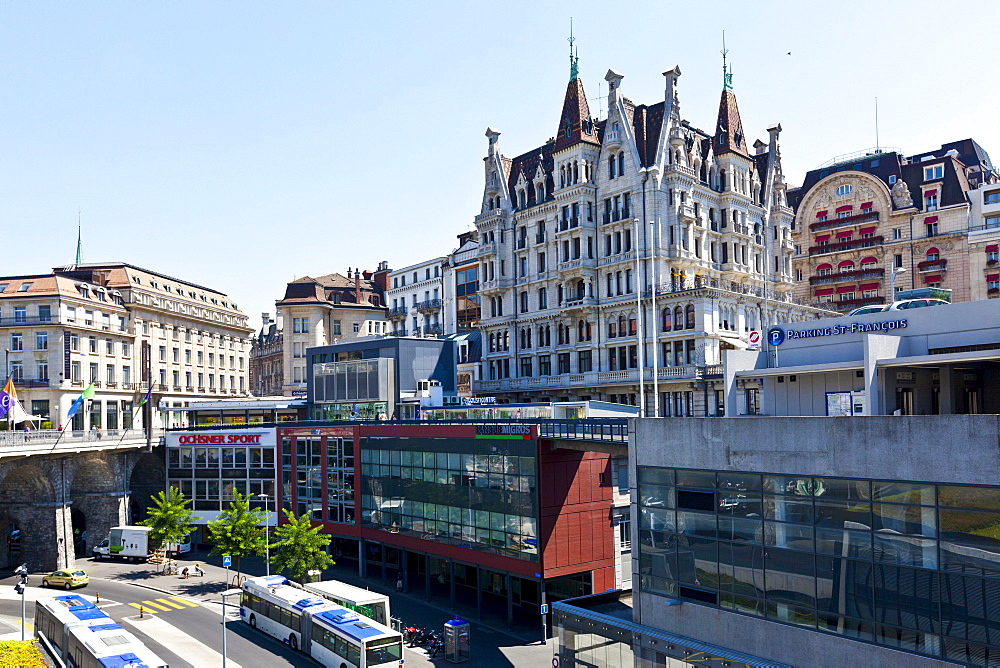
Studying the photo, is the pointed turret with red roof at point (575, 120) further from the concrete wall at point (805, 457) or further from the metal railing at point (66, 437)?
the metal railing at point (66, 437)

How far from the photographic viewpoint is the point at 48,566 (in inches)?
2810

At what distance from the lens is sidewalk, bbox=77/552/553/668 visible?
45.6 m

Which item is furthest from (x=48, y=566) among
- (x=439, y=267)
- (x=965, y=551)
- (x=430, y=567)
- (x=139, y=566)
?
(x=965, y=551)

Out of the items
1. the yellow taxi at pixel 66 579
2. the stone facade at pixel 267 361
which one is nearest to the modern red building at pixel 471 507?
the yellow taxi at pixel 66 579

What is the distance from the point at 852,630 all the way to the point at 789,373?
1431 cm

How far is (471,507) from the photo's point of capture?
5497 cm

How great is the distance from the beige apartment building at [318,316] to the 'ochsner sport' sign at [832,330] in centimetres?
8152

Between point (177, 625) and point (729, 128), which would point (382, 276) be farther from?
point (177, 625)

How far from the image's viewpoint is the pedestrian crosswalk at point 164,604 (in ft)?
186

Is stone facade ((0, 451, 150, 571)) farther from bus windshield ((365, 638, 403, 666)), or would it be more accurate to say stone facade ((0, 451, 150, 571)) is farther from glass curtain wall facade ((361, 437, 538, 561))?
bus windshield ((365, 638, 403, 666))

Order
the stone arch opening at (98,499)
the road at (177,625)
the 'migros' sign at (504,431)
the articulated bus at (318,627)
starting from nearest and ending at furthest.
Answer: the articulated bus at (318,627)
the road at (177,625)
the 'migros' sign at (504,431)
the stone arch opening at (98,499)

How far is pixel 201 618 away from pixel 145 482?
118 feet

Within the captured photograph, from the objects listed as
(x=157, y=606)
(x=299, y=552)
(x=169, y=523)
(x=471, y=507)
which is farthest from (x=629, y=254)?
(x=169, y=523)

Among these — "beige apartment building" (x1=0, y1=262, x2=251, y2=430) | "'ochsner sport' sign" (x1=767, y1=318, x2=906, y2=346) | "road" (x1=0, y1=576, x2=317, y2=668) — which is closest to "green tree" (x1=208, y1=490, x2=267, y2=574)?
"road" (x1=0, y1=576, x2=317, y2=668)
